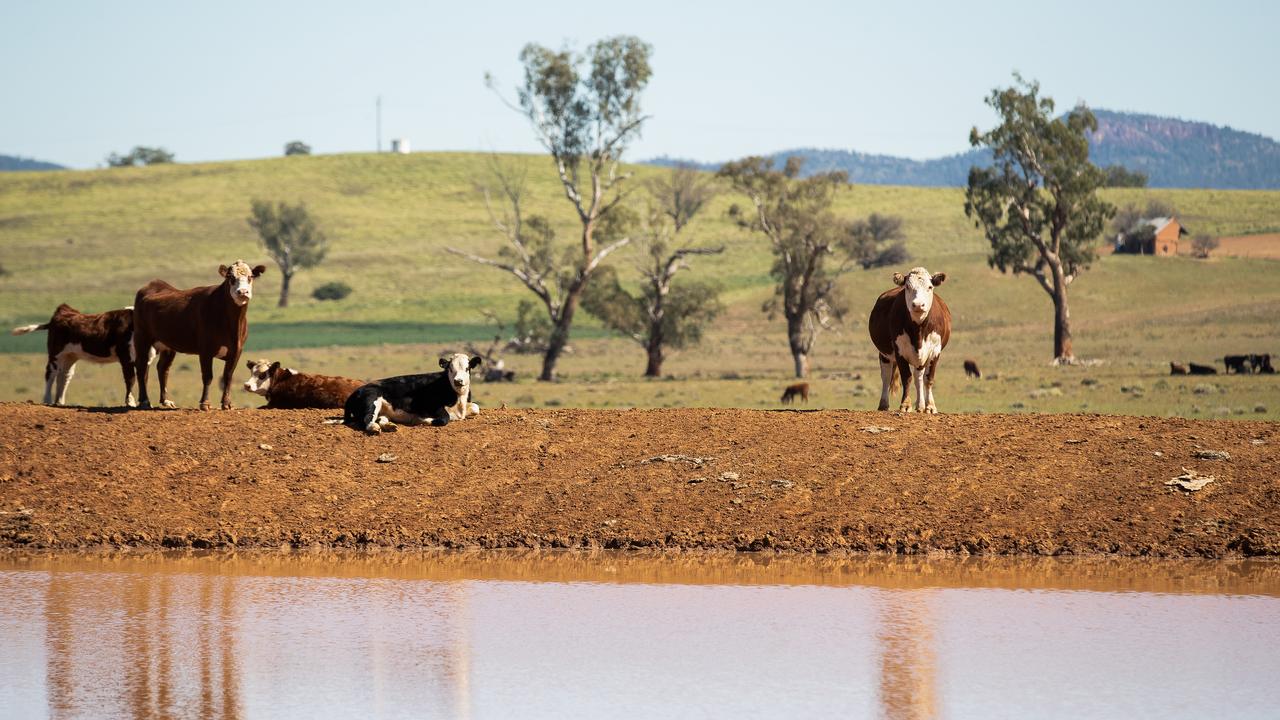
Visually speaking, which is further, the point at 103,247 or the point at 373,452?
the point at 103,247

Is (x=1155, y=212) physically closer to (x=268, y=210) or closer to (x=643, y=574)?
(x=268, y=210)

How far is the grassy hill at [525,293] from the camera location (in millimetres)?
49688

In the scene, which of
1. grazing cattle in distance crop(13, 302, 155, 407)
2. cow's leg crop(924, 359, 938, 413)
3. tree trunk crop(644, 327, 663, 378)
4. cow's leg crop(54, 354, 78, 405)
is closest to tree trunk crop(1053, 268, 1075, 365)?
tree trunk crop(644, 327, 663, 378)

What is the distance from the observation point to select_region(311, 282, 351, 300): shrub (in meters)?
110

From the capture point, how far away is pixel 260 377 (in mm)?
22359

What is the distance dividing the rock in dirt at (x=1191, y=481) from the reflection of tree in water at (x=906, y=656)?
471 cm

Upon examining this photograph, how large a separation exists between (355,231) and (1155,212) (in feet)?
238

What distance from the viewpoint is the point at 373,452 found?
1862 centimetres

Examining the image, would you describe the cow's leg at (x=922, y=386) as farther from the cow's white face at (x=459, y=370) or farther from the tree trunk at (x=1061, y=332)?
the tree trunk at (x=1061, y=332)

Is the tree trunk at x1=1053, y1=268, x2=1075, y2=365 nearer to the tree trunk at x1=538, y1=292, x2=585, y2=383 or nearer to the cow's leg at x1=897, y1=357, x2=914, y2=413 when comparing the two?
the tree trunk at x1=538, y1=292, x2=585, y2=383

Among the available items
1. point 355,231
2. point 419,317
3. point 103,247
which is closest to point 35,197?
point 103,247

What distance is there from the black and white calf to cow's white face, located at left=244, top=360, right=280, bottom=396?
8.11 feet

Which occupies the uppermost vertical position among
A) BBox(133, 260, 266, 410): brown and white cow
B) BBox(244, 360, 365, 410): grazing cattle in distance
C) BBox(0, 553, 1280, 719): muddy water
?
BBox(133, 260, 266, 410): brown and white cow

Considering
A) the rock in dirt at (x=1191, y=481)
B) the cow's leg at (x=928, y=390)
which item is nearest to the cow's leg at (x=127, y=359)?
the cow's leg at (x=928, y=390)
